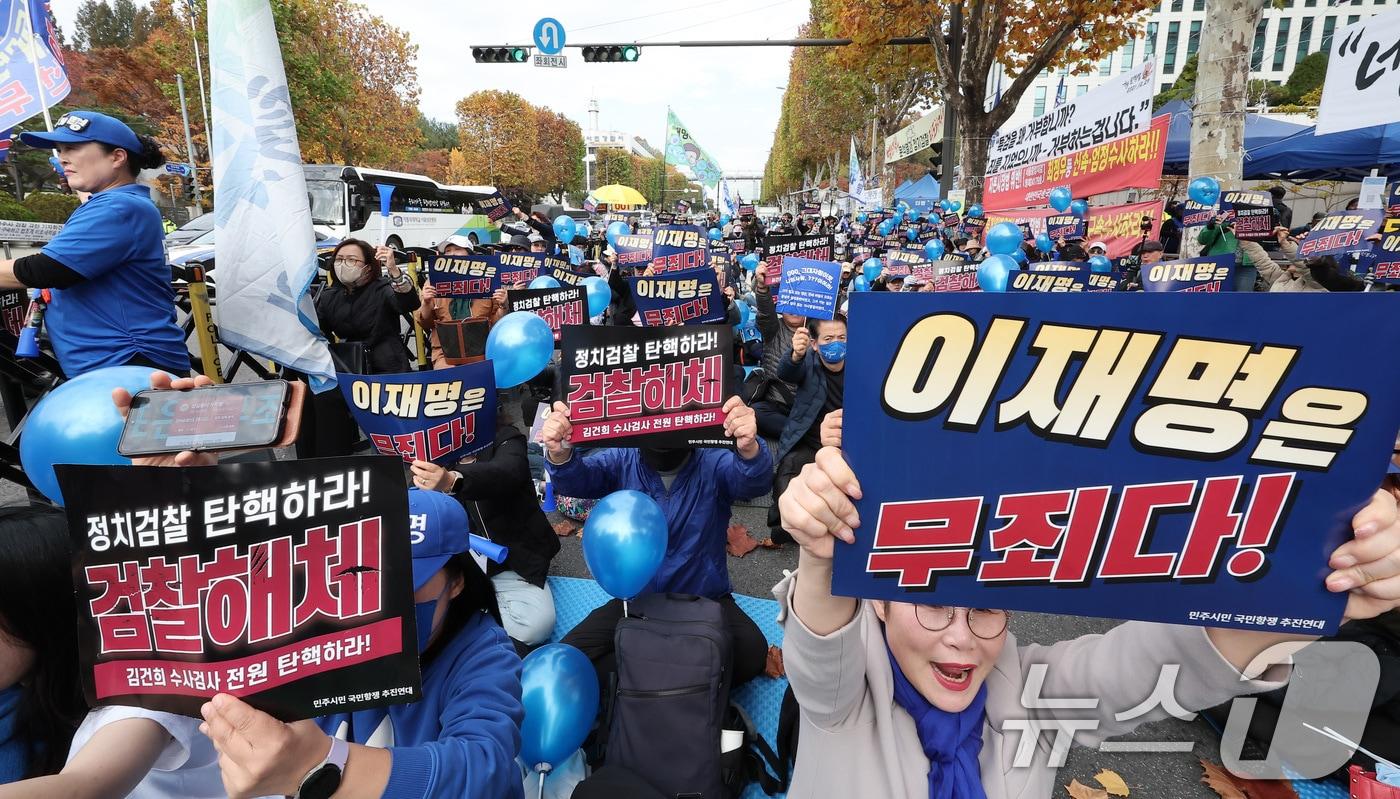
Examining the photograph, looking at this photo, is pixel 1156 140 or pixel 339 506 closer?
pixel 339 506

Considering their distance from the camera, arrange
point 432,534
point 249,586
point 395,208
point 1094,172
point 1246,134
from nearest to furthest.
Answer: point 249,586 < point 432,534 < point 1094,172 < point 1246,134 < point 395,208

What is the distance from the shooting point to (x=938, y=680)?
4.79ft

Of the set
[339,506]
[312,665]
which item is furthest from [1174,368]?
[312,665]

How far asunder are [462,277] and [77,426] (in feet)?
14.1

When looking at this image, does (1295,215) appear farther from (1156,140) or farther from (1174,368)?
(1174,368)

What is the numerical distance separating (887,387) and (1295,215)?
27.1 m

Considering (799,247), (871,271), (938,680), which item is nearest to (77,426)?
(938,680)

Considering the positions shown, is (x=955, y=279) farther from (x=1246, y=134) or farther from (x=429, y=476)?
(x=1246, y=134)

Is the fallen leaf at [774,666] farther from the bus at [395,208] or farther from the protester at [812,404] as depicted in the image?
the bus at [395,208]

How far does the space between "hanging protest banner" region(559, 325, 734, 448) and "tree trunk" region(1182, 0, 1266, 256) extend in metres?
7.99

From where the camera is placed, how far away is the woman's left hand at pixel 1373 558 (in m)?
1.04

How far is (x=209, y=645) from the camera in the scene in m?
1.12

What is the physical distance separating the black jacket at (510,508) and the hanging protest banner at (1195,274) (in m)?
5.37

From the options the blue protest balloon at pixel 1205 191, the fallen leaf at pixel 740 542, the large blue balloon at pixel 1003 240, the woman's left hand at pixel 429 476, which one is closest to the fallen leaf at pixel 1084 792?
the fallen leaf at pixel 740 542
